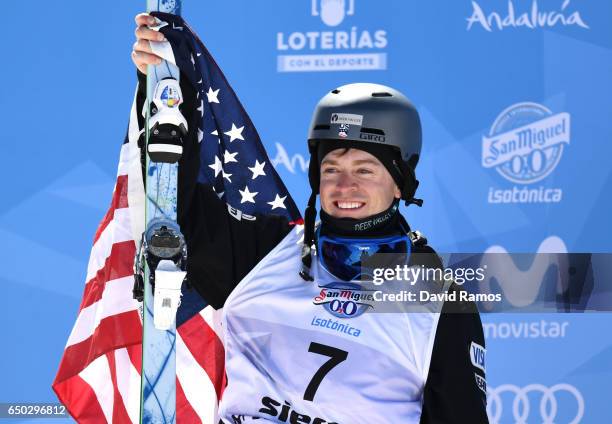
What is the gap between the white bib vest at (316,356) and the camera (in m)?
3.01

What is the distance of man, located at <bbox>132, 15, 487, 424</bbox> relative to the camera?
3004 millimetres

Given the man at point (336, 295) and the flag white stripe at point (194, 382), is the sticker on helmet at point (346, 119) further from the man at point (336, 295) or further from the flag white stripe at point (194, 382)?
the flag white stripe at point (194, 382)

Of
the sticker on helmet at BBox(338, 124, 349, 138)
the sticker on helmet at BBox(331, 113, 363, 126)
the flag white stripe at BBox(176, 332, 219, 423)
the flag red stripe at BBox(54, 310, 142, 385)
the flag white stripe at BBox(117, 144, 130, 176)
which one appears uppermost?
the sticker on helmet at BBox(331, 113, 363, 126)

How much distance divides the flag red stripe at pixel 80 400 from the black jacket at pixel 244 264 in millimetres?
716

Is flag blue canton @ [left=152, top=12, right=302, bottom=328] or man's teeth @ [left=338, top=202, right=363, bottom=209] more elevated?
flag blue canton @ [left=152, top=12, right=302, bottom=328]

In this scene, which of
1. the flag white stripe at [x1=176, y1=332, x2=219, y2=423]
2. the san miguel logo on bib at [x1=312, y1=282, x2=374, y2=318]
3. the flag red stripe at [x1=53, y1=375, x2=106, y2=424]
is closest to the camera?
the san miguel logo on bib at [x1=312, y1=282, x2=374, y2=318]

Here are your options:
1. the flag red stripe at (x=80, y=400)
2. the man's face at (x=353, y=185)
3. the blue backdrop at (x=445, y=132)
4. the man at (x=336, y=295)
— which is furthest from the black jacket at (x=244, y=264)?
the blue backdrop at (x=445, y=132)

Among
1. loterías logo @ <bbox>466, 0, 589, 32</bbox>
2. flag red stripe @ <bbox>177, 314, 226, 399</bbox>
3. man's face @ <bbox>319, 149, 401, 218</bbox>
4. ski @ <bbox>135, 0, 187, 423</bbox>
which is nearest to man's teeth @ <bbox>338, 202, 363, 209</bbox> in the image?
man's face @ <bbox>319, 149, 401, 218</bbox>

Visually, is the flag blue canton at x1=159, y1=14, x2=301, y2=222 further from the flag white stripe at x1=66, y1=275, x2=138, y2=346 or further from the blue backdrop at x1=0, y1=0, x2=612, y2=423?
the blue backdrop at x1=0, y1=0, x2=612, y2=423

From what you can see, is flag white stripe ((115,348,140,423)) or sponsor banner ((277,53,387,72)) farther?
sponsor banner ((277,53,387,72))

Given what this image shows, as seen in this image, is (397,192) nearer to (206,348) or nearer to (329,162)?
(329,162)

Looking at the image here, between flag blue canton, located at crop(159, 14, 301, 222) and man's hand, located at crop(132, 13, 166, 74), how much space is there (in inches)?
18.7

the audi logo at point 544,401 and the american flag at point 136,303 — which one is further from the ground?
the american flag at point 136,303

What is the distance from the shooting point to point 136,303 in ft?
11.4
